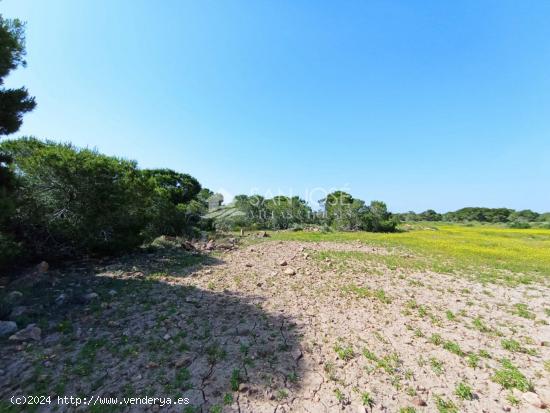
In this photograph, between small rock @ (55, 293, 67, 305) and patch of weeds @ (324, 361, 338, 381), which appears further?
small rock @ (55, 293, 67, 305)

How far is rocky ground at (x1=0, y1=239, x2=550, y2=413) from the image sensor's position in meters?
2.52

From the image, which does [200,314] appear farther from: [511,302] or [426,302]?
[511,302]

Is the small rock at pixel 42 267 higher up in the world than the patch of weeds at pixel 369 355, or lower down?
higher up

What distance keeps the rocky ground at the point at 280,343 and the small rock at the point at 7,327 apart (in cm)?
1

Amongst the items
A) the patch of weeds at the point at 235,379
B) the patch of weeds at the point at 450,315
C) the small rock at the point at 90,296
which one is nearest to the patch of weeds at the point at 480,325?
the patch of weeds at the point at 450,315

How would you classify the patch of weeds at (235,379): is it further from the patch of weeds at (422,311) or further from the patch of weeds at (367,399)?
the patch of weeds at (422,311)

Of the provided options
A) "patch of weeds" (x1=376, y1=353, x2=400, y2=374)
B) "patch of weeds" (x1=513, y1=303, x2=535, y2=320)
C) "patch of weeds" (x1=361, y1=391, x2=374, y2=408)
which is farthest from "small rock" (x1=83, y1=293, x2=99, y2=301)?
"patch of weeds" (x1=513, y1=303, x2=535, y2=320)

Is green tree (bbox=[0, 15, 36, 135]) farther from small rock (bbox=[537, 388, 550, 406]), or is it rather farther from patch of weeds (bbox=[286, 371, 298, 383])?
small rock (bbox=[537, 388, 550, 406])

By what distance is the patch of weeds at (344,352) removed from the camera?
3160mm

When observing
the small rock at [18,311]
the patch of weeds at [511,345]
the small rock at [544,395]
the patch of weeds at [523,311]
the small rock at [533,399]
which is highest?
the small rock at [18,311]

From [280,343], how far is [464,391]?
7.16 ft

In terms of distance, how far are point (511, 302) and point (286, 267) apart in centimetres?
549

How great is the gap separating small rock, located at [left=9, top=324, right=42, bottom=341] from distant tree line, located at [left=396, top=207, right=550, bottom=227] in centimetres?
4132

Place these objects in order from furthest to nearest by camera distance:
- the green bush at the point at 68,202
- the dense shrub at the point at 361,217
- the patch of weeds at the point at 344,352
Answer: the dense shrub at the point at 361,217, the green bush at the point at 68,202, the patch of weeds at the point at 344,352
